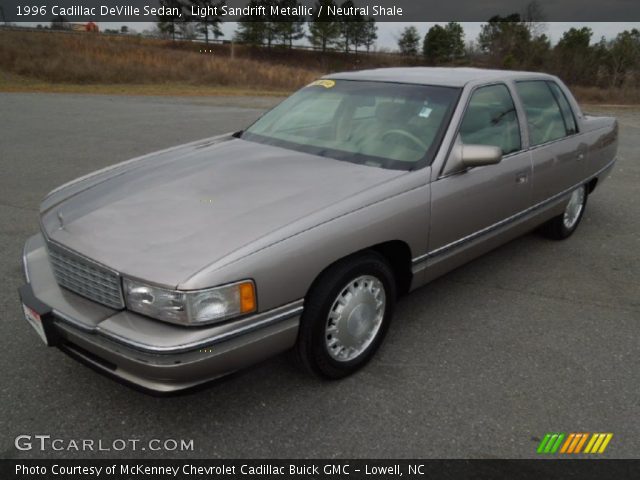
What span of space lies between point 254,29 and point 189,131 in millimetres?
48279

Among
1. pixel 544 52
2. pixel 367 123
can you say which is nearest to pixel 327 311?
pixel 367 123

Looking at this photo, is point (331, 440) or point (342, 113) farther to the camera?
point (342, 113)

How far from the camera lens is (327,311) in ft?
8.34

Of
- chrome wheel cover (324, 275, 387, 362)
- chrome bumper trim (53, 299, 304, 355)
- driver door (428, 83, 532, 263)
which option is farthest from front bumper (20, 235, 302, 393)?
driver door (428, 83, 532, 263)

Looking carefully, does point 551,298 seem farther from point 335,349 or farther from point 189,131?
point 189,131

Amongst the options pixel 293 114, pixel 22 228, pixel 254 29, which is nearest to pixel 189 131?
pixel 22 228

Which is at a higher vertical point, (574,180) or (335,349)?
(574,180)

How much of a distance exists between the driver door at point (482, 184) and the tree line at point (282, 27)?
1696 inches

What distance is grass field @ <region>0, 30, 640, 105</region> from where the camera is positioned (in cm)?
2388

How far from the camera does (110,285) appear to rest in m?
2.25

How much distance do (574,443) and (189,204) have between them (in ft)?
7.14

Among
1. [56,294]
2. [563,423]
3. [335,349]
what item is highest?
[56,294]

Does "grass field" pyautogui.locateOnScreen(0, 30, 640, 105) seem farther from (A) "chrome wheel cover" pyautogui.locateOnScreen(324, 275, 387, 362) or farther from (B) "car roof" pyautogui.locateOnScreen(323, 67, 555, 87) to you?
(A) "chrome wheel cover" pyautogui.locateOnScreen(324, 275, 387, 362)

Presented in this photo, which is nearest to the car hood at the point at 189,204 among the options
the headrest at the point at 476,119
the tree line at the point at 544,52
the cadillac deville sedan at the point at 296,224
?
the cadillac deville sedan at the point at 296,224
